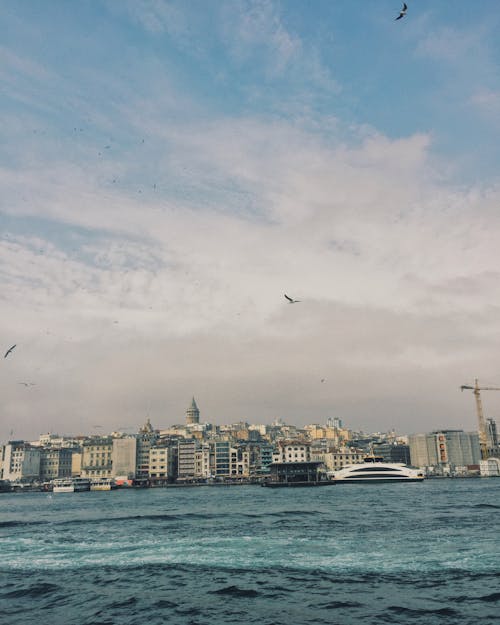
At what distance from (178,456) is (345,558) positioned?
142235 mm

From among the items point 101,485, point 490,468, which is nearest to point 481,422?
point 490,468

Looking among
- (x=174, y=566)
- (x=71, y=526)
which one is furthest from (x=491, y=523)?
(x=71, y=526)

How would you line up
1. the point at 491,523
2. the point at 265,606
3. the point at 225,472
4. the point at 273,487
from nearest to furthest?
the point at 265,606 → the point at 491,523 → the point at 273,487 → the point at 225,472

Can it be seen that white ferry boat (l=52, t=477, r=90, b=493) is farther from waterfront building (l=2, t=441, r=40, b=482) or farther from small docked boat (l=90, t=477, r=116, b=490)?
waterfront building (l=2, t=441, r=40, b=482)

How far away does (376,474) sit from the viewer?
13475 cm

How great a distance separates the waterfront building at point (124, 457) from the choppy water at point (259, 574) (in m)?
122

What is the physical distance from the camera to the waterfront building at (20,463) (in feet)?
558

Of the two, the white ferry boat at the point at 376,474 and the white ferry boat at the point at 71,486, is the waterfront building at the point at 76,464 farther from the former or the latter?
the white ferry boat at the point at 376,474

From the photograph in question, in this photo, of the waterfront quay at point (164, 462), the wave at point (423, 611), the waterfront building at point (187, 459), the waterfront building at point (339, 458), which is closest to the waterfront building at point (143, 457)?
the waterfront quay at point (164, 462)

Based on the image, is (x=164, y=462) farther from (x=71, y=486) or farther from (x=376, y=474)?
(x=376, y=474)

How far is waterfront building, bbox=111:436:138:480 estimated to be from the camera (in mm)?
162625

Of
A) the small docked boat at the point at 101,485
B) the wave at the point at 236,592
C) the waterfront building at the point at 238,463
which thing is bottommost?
the small docked boat at the point at 101,485

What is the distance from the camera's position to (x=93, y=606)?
73.8 feet

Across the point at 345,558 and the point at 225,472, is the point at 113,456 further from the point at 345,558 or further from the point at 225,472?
the point at 345,558
